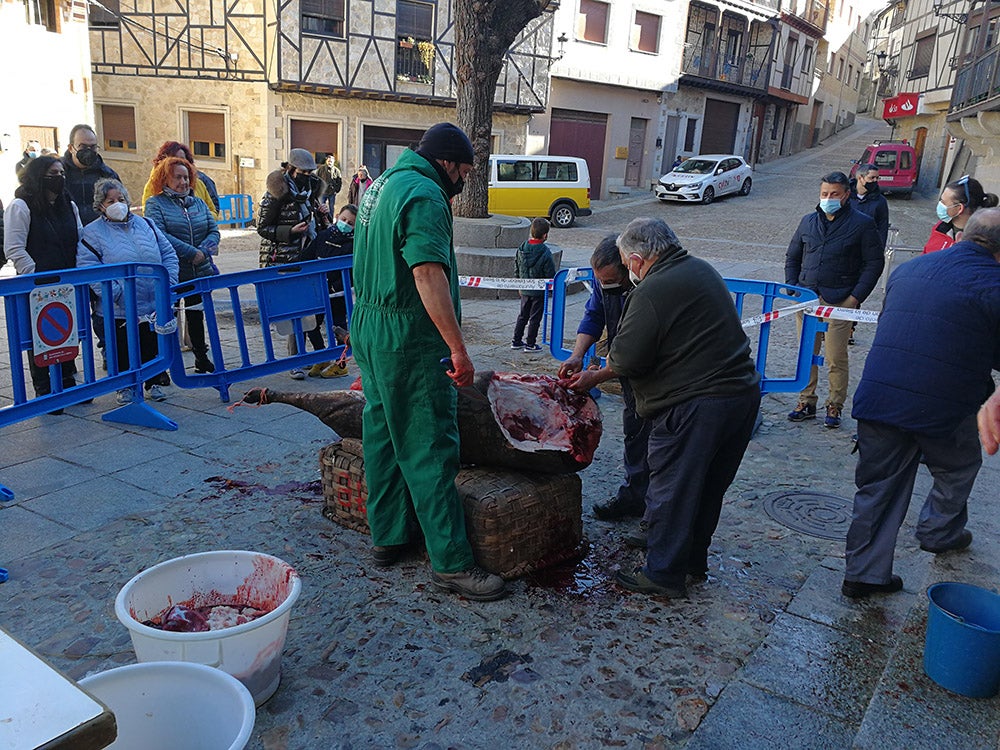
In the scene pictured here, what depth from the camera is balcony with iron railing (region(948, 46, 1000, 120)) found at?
15.7 m

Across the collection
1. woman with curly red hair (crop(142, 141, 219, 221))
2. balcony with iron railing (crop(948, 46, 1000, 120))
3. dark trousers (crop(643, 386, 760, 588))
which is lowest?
dark trousers (crop(643, 386, 760, 588))

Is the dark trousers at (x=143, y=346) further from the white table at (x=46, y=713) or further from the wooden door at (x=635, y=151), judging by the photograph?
the wooden door at (x=635, y=151)

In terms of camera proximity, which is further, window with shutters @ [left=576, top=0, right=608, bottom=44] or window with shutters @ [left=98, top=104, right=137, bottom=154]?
window with shutters @ [left=576, top=0, right=608, bottom=44]

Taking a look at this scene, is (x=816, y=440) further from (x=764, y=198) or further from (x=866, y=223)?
(x=764, y=198)

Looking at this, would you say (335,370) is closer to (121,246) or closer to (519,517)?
(121,246)

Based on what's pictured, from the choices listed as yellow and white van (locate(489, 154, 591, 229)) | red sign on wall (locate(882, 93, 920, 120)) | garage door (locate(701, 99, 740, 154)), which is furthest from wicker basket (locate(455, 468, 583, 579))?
red sign on wall (locate(882, 93, 920, 120))

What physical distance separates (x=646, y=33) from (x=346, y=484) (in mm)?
29289

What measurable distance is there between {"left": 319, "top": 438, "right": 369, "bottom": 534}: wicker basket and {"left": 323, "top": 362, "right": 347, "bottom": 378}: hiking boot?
289 centimetres

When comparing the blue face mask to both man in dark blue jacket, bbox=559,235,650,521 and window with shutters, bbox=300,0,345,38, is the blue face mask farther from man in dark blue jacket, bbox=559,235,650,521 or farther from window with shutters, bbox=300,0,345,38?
window with shutters, bbox=300,0,345,38

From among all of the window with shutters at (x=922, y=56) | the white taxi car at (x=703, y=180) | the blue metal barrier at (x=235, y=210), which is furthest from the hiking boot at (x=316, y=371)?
the window with shutters at (x=922, y=56)

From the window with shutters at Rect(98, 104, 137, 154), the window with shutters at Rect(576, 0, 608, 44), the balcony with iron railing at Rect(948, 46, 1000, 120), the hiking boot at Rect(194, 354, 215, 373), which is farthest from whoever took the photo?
the window with shutters at Rect(576, 0, 608, 44)

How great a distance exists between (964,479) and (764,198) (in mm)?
24346

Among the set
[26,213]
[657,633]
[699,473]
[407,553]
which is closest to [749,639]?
[657,633]

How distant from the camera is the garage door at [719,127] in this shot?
3412 cm
